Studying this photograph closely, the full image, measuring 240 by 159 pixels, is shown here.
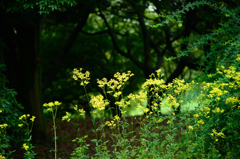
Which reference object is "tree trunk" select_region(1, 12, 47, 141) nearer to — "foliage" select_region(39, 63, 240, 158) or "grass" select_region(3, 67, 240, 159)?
"grass" select_region(3, 67, 240, 159)

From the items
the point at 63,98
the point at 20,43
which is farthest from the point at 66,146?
the point at 63,98

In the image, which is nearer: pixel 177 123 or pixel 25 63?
pixel 177 123

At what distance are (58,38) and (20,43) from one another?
7.03 metres

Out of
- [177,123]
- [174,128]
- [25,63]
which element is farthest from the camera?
[25,63]

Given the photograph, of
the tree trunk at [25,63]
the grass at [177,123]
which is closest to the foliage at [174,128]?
the grass at [177,123]

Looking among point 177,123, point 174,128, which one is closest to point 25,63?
point 177,123

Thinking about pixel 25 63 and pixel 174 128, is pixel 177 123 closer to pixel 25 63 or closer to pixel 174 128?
pixel 174 128

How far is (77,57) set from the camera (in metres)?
13.4

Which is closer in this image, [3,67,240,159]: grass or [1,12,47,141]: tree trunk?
[3,67,240,159]: grass

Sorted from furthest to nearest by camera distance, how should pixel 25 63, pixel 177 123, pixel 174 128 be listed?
pixel 25 63 → pixel 177 123 → pixel 174 128

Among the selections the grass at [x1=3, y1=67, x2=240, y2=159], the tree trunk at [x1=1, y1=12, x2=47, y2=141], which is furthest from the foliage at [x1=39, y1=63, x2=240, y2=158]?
the tree trunk at [x1=1, y1=12, x2=47, y2=141]

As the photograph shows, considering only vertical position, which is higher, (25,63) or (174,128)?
(25,63)

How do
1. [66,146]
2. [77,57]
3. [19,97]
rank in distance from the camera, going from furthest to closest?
[77,57] < [66,146] < [19,97]

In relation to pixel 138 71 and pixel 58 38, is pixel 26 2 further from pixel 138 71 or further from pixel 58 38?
pixel 138 71
